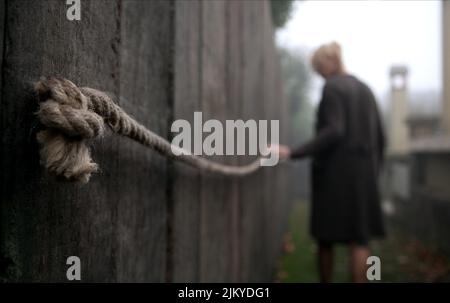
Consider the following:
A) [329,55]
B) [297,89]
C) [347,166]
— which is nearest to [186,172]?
[329,55]

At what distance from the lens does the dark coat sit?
2379mm

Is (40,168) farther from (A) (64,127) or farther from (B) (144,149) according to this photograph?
(B) (144,149)

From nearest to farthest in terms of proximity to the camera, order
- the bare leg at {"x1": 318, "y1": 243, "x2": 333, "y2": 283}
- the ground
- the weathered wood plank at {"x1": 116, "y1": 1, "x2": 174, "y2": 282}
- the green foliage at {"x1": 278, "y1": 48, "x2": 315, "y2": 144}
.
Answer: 1. the weathered wood plank at {"x1": 116, "y1": 1, "x2": 174, "y2": 282}
2. the bare leg at {"x1": 318, "y1": 243, "x2": 333, "y2": 283}
3. the ground
4. the green foliage at {"x1": 278, "y1": 48, "x2": 315, "y2": 144}

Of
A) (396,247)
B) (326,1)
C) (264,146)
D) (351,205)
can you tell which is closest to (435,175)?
(396,247)

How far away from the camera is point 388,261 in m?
4.45

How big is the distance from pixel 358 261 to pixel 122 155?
2010mm

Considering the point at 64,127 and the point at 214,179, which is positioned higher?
the point at 214,179

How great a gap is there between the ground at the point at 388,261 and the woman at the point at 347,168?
450 mm

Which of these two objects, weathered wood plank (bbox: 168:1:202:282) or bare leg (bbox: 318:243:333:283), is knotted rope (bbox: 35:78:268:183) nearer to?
weathered wood plank (bbox: 168:1:202:282)

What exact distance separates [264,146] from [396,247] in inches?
171

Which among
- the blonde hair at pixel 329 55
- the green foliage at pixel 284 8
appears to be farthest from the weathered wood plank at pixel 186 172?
the blonde hair at pixel 329 55

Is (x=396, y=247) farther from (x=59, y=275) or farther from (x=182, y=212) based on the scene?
(x=59, y=275)

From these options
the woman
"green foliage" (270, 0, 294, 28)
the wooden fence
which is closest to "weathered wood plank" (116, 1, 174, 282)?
the wooden fence

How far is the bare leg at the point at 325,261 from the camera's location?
106 inches
